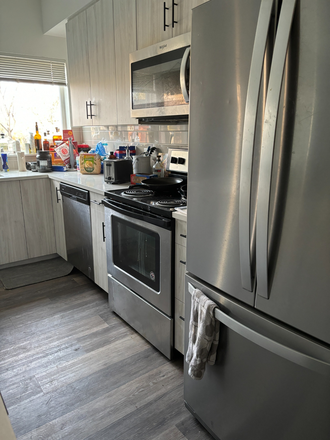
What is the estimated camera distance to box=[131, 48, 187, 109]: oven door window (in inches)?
75.4

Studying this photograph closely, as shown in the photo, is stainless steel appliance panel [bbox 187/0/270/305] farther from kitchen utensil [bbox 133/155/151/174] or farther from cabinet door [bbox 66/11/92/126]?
cabinet door [bbox 66/11/92/126]

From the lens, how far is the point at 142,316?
206 cm

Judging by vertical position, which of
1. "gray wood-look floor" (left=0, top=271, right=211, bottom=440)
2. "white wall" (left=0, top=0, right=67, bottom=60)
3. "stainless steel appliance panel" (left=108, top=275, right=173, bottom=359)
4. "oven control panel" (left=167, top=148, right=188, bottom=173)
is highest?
"white wall" (left=0, top=0, right=67, bottom=60)

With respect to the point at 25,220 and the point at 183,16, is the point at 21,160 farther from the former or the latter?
the point at 183,16

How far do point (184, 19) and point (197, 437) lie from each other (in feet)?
7.01

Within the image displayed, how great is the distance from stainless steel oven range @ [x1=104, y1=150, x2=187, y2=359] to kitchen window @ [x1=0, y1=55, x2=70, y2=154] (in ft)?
7.25

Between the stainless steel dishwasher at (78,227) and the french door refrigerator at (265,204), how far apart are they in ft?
4.95

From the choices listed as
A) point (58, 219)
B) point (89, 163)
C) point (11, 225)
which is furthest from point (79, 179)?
point (11, 225)

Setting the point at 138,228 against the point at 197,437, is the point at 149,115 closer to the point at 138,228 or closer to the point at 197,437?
the point at 138,228

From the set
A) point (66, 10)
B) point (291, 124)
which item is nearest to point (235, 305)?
point (291, 124)

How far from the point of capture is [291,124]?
894mm

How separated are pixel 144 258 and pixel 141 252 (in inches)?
1.7

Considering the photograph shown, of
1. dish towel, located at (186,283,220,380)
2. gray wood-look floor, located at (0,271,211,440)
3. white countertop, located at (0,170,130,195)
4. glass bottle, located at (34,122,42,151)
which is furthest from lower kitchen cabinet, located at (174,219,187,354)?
glass bottle, located at (34,122,42,151)

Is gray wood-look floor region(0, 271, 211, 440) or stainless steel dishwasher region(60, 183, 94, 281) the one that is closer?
gray wood-look floor region(0, 271, 211, 440)
